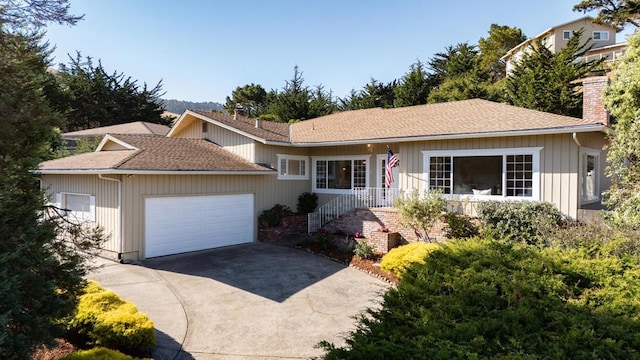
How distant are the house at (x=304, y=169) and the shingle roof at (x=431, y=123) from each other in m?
0.06

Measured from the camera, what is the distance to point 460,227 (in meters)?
12.2

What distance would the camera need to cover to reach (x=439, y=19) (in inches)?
631

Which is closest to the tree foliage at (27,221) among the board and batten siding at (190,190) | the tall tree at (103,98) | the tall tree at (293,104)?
the board and batten siding at (190,190)

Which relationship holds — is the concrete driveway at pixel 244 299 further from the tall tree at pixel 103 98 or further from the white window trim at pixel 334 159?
the tall tree at pixel 103 98

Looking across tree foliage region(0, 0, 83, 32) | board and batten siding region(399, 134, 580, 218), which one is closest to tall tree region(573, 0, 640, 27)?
board and batten siding region(399, 134, 580, 218)

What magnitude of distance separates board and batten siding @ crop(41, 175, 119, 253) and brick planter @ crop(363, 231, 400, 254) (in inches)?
328

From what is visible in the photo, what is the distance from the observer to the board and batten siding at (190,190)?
11.8m

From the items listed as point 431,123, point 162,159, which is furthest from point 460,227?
point 162,159

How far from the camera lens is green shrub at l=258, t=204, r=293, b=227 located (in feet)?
50.6

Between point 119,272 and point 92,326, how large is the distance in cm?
533

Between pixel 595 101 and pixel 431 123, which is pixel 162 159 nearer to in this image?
pixel 431 123

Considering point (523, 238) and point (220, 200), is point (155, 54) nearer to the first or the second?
point (220, 200)

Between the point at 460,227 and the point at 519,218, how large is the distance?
5.65 feet

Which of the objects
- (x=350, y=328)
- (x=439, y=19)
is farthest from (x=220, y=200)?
(x=439, y=19)
